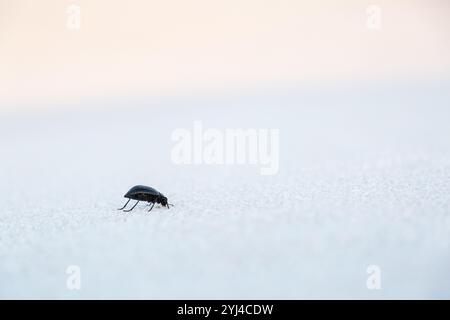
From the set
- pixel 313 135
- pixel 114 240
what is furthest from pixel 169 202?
pixel 313 135

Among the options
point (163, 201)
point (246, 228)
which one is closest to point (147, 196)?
point (163, 201)

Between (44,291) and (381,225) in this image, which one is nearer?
(44,291)

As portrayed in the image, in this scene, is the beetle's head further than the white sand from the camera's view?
Yes

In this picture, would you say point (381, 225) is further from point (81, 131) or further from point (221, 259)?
point (81, 131)

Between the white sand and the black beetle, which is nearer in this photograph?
the white sand

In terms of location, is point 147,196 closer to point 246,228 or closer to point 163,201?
point 163,201

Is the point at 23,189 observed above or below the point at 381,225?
above

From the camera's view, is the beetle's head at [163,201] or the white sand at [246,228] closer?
the white sand at [246,228]

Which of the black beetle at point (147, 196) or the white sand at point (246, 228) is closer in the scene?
the white sand at point (246, 228)

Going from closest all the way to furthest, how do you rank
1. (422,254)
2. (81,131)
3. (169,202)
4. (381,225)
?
(422,254) < (381,225) < (169,202) < (81,131)
